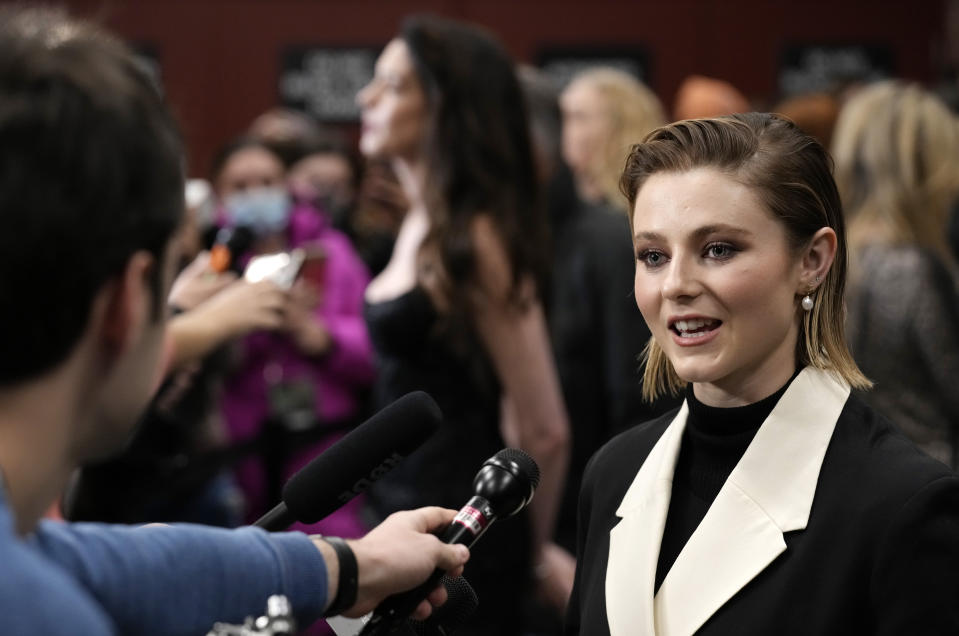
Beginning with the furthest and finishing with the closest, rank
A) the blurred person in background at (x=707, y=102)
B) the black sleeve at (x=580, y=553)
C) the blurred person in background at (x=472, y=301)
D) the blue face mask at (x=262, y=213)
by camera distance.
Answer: the blurred person in background at (x=707, y=102), the blue face mask at (x=262, y=213), the blurred person in background at (x=472, y=301), the black sleeve at (x=580, y=553)

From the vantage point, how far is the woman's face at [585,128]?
4.52 metres

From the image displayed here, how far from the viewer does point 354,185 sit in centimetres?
562

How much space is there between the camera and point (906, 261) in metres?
3.51

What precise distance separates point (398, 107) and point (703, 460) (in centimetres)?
166

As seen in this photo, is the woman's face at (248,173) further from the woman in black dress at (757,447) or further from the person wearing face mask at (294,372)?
the woman in black dress at (757,447)

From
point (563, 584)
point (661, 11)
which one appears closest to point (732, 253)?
point (563, 584)

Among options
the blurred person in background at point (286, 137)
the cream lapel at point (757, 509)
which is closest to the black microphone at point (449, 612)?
the cream lapel at point (757, 509)

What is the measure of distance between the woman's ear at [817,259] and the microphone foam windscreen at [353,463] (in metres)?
0.55

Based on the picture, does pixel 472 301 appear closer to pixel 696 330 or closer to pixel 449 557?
pixel 696 330

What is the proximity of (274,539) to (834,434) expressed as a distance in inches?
28.0

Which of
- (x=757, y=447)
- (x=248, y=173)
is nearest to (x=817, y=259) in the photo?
(x=757, y=447)

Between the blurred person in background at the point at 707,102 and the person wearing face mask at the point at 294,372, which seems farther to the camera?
the blurred person in background at the point at 707,102

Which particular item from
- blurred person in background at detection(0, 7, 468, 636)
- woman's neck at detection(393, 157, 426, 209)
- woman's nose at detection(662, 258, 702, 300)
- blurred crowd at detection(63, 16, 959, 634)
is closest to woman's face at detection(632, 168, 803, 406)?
woman's nose at detection(662, 258, 702, 300)

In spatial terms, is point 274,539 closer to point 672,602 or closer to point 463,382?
point 672,602
